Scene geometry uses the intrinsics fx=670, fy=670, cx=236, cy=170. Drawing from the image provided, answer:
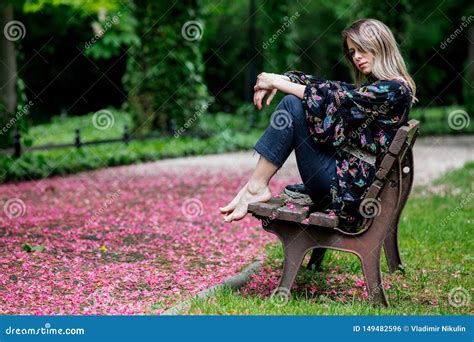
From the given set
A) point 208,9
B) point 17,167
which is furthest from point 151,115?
point 208,9

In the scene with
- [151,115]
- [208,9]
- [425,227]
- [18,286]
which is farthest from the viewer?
[208,9]

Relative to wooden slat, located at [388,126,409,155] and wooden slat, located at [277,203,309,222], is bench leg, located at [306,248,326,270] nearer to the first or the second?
wooden slat, located at [277,203,309,222]

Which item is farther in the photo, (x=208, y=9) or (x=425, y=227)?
(x=208, y=9)

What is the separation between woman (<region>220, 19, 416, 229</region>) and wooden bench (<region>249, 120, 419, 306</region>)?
10 centimetres

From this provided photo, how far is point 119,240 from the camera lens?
605cm

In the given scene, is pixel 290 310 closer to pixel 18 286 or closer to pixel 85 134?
pixel 18 286

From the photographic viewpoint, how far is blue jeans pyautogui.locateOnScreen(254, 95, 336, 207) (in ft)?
13.1

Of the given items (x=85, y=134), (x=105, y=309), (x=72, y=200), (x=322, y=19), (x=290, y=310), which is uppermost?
(x=322, y=19)

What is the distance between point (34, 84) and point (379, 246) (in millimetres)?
25370

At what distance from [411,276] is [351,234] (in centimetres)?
118

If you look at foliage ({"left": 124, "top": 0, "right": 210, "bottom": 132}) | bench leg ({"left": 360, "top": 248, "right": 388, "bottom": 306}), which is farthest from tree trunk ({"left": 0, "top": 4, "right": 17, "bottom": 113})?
bench leg ({"left": 360, "top": 248, "right": 388, "bottom": 306})

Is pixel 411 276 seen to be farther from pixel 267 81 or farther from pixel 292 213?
pixel 267 81

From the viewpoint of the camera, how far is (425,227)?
6.67 meters

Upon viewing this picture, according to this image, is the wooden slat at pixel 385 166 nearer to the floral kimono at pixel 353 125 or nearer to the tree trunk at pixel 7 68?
the floral kimono at pixel 353 125
